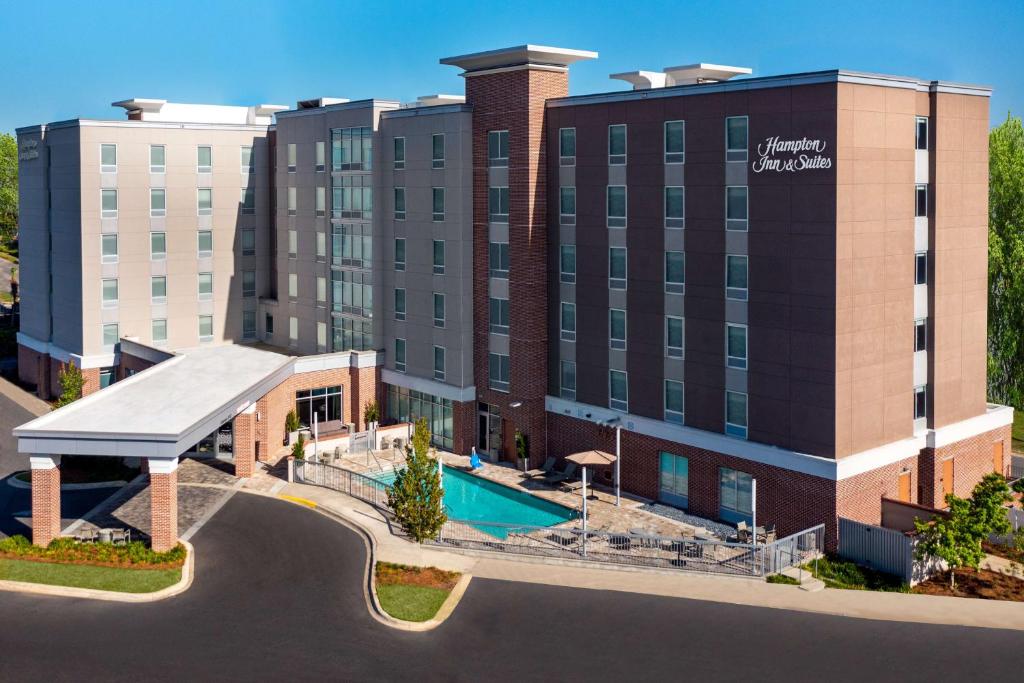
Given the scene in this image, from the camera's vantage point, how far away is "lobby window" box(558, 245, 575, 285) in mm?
48906

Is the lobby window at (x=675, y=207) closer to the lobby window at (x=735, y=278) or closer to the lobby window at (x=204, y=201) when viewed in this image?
the lobby window at (x=735, y=278)

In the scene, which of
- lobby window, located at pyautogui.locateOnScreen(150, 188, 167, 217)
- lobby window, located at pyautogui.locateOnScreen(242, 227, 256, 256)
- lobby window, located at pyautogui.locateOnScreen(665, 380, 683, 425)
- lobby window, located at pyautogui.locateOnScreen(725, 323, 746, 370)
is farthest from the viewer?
lobby window, located at pyautogui.locateOnScreen(242, 227, 256, 256)

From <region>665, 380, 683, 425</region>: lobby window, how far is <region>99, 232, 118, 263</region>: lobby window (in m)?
34.7

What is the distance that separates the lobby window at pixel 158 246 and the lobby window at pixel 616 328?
98.9 feet

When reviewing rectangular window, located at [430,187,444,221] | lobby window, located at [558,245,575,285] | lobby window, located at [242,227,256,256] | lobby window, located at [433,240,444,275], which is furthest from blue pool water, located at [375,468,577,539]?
lobby window, located at [242,227,256,256]

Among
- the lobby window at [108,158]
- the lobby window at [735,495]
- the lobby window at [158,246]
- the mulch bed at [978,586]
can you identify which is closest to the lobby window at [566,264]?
the lobby window at [735,495]

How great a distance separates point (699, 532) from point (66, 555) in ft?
77.6

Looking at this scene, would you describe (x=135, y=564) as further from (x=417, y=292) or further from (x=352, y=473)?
(x=417, y=292)

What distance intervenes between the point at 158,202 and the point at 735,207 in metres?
36.7

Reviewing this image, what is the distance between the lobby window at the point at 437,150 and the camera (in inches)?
2077

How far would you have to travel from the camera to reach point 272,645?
31297mm

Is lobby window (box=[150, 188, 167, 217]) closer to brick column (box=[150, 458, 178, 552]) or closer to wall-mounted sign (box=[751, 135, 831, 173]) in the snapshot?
brick column (box=[150, 458, 178, 552])

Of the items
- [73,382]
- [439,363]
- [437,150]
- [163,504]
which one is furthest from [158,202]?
[163,504]

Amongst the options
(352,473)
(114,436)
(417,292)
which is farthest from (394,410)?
(114,436)
